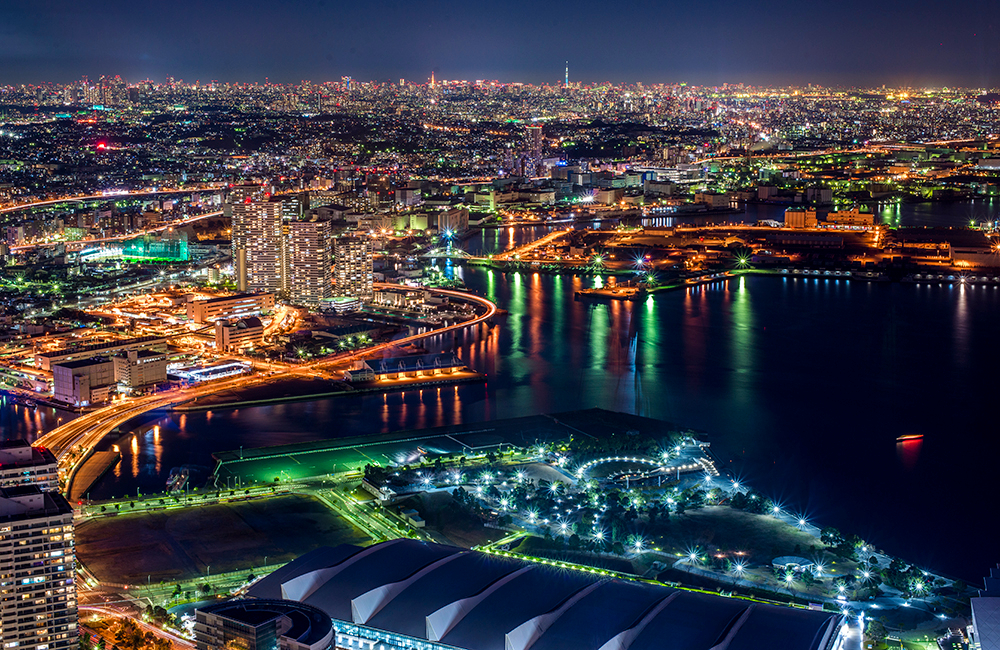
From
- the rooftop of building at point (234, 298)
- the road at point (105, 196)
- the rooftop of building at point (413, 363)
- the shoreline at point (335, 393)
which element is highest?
the road at point (105, 196)

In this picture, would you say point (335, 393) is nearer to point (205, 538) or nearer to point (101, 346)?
point (101, 346)

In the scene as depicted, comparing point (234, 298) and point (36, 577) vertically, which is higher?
point (234, 298)

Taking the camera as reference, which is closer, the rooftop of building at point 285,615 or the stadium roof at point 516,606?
the rooftop of building at point 285,615

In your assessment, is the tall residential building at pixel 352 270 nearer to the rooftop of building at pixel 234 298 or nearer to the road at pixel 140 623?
the rooftop of building at pixel 234 298

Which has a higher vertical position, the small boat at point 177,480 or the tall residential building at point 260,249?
the tall residential building at point 260,249

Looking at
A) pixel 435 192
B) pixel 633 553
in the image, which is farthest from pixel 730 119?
pixel 633 553

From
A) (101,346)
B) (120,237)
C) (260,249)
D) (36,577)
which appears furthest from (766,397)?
(120,237)

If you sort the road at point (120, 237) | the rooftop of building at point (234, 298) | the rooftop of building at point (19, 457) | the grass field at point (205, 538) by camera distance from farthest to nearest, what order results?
the road at point (120, 237), the rooftop of building at point (234, 298), the grass field at point (205, 538), the rooftop of building at point (19, 457)

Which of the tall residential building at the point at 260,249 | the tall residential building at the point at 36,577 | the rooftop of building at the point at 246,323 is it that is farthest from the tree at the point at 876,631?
the tall residential building at the point at 260,249
